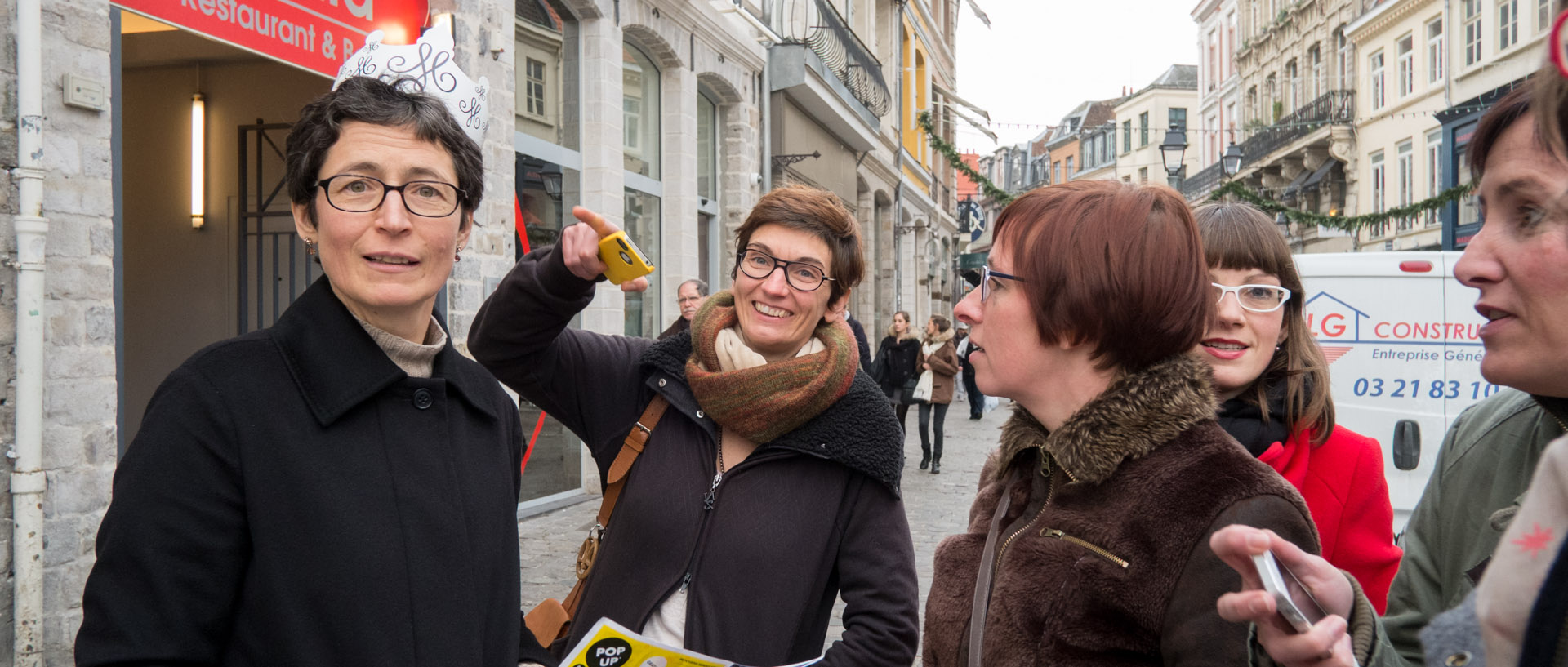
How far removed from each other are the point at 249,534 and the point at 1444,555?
72.4 inches

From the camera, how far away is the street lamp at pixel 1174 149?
15969mm

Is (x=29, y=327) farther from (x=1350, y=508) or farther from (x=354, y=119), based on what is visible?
(x=1350, y=508)

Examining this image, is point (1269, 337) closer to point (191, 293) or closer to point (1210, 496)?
point (1210, 496)

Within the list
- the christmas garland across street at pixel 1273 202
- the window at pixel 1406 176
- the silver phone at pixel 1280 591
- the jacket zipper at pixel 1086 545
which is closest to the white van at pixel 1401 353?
the jacket zipper at pixel 1086 545

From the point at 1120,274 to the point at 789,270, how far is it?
1.00m

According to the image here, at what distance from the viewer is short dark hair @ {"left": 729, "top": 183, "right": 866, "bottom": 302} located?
8.66 ft

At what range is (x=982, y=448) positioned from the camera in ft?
47.5

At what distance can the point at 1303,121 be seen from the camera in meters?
34.2

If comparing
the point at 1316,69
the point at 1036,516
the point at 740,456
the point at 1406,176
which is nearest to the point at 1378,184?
the point at 1406,176

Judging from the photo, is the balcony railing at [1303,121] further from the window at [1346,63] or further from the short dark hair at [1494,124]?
the short dark hair at [1494,124]

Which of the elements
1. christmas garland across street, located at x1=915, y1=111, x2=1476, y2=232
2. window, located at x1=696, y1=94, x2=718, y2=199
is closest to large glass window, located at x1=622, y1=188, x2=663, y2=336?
window, located at x1=696, y1=94, x2=718, y2=199

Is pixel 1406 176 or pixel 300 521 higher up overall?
pixel 1406 176

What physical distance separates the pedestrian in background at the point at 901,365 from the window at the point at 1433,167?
20.4 metres

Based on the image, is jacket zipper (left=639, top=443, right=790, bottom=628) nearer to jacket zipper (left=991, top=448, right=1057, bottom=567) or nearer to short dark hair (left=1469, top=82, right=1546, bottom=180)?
jacket zipper (left=991, top=448, right=1057, bottom=567)
